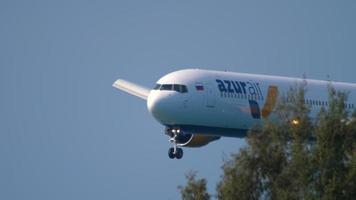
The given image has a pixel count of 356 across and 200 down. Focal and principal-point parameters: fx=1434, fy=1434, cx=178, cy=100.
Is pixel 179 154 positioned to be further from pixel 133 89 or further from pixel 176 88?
pixel 133 89

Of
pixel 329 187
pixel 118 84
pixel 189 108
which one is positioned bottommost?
pixel 329 187

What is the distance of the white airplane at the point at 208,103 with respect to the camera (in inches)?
3659

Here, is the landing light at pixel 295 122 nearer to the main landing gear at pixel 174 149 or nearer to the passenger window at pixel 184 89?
the main landing gear at pixel 174 149

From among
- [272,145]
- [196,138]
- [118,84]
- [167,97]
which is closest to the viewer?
[272,145]

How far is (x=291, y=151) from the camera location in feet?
192

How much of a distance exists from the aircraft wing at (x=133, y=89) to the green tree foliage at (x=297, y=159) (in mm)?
53386

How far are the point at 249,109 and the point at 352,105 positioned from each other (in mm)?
11699

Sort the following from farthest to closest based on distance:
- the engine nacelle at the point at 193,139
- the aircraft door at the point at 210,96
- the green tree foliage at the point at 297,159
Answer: the engine nacelle at the point at 193,139
the aircraft door at the point at 210,96
the green tree foliage at the point at 297,159

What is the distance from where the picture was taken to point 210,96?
94.6m

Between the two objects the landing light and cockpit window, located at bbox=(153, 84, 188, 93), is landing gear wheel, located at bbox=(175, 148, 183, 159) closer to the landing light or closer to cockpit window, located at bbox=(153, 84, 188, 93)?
cockpit window, located at bbox=(153, 84, 188, 93)

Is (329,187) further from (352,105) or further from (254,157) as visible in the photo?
(352,105)

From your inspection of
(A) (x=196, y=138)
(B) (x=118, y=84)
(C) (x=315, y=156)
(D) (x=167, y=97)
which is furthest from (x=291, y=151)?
(B) (x=118, y=84)

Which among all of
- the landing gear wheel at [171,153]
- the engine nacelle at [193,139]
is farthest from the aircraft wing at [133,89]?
the landing gear wheel at [171,153]

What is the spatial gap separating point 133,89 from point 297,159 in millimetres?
59341
